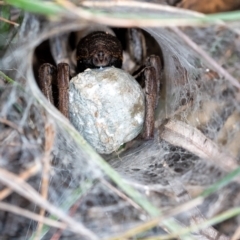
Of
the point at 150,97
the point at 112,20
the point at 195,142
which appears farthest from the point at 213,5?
the point at 112,20

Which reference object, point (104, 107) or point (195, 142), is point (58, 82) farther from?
point (195, 142)

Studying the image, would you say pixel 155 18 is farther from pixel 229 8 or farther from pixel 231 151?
pixel 229 8

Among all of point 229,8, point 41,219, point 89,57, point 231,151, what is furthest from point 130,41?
point 41,219

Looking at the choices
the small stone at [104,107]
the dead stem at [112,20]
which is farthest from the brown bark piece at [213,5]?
the dead stem at [112,20]

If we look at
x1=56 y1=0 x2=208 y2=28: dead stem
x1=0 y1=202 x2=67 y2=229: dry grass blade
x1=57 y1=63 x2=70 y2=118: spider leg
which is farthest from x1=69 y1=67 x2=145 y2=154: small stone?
x1=56 y1=0 x2=208 y2=28: dead stem

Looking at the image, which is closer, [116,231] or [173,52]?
[116,231]
